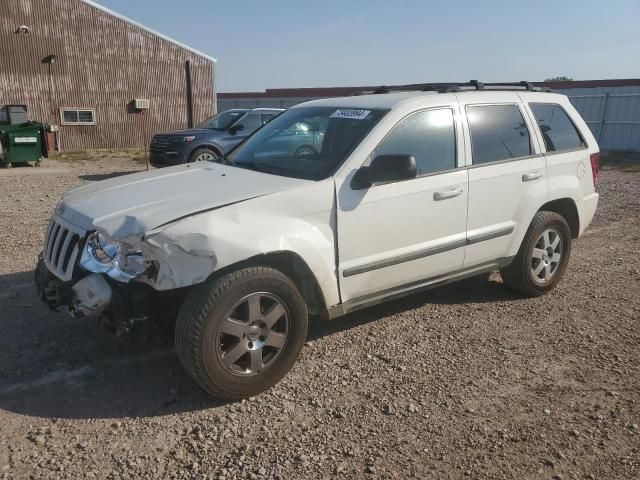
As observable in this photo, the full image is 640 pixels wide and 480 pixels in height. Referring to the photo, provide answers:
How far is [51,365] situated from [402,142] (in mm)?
2880

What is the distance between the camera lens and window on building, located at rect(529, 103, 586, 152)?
4.95 metres

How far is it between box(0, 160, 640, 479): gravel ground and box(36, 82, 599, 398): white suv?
0.35m

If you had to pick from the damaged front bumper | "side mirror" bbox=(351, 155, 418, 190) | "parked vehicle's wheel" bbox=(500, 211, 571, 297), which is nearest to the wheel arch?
"parked vehicle's wheel" bbox=(500, 211, 571, 297)

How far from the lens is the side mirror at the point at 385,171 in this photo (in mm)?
3584

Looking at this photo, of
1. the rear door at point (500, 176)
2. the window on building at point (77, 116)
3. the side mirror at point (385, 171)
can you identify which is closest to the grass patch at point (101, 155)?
the window on building at point (77, 116)

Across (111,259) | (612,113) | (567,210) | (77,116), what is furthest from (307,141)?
(77,116)

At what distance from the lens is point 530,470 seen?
9.11ft

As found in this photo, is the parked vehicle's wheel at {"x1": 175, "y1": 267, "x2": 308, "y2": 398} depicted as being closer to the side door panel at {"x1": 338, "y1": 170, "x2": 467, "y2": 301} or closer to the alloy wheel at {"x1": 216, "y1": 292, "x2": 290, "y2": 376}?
the alloy wheel at {"x1": 216, "y1": 292, "x2": 290, "y2": 376}

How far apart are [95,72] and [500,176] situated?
21.2 meters

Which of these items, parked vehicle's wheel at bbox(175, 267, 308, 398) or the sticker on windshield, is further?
the sticker on windshield

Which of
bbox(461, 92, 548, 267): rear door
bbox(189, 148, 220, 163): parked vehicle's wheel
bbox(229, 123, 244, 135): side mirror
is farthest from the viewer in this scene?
bbox(229, 123, 244, 135): side mirror

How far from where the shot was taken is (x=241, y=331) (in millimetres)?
3285

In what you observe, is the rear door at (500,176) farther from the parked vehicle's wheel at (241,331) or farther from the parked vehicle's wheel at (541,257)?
A: the parked vehicle's wheel at (241,331)

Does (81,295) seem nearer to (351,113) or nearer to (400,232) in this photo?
(400,232)
